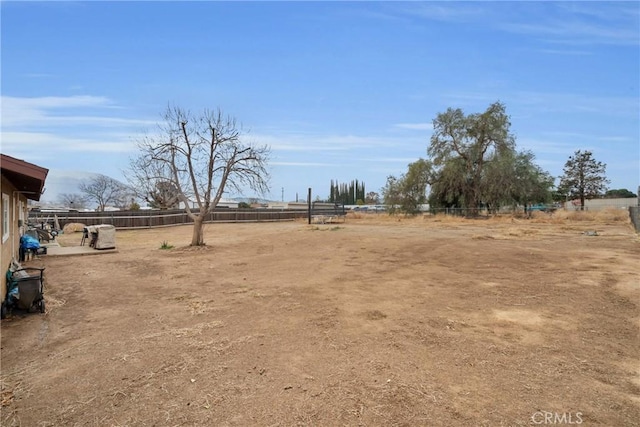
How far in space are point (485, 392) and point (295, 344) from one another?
211 centimetres

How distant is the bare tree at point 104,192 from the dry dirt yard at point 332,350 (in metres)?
48.0

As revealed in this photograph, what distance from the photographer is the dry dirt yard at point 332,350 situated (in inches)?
125

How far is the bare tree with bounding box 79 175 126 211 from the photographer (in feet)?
170

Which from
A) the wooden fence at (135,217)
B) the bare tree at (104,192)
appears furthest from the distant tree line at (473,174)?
the bare tree at (104,192)

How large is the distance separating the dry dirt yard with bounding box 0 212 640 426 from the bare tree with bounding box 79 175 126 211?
48025 millimetres

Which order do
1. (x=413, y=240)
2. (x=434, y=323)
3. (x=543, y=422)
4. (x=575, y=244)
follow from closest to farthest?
(x=543, y=422), (x=434, y=323), (x=575, y=244), (x=413, y=240)

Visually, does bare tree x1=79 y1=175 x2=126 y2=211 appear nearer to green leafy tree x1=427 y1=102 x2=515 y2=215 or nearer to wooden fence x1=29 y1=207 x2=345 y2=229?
wooden fence x1=29 y1=207 x2=345 y2=229

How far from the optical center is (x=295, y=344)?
465cm

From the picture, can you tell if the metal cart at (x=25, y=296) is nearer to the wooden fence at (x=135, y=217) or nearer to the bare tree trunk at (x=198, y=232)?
the bare tree trunk at (x=198, y=232)

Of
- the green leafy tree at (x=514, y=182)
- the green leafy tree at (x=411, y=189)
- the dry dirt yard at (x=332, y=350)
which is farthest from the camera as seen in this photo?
the green leafy tree at (x=411, y=189)

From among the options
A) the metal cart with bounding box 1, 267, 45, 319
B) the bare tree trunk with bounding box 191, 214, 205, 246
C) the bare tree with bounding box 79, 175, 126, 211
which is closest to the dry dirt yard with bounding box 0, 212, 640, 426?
the metal cart with bounding box 1, 267, 45, 319

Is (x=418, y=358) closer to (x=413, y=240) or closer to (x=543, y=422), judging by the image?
(x=543, y=422)

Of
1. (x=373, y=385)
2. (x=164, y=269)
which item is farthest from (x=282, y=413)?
(x=164, y=269)

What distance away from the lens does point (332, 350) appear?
443 centimetres
